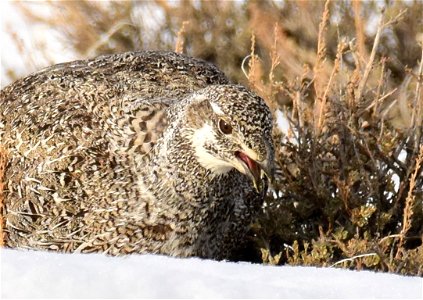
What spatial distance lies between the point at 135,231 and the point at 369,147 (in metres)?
1.45

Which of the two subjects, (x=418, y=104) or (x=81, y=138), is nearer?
(x=81, y=138)

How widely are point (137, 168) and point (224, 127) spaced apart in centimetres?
56

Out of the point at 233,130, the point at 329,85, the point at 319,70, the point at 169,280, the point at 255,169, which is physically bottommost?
the point at 169,280

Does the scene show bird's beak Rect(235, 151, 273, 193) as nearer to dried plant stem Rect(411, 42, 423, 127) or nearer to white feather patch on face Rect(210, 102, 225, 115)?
white feather patch on face Rect(210, 102, 225, 115)

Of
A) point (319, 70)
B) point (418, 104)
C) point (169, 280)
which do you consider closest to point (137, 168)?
point (319, 70)

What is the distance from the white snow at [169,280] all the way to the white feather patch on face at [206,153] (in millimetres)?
1406

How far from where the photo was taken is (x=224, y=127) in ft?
14.0

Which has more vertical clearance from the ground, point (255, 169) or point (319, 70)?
point (319, 70)

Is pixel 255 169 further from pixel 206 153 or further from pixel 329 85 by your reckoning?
pixel 329 85

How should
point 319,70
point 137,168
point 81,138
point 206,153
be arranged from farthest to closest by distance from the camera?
point 319,70 < point 81,138 < point 137,168 < point 206,153

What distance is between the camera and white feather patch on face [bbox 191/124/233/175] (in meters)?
4.36

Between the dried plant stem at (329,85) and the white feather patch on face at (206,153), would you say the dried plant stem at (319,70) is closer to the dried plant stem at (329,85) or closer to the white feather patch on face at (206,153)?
the dried plant stem at (329,85)

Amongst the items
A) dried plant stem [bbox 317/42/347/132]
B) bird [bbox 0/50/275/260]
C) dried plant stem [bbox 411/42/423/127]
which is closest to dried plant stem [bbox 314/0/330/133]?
dried plant stem [bbox 317/42/347/132]

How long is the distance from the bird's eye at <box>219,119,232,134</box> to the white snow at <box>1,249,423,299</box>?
1325 mm
